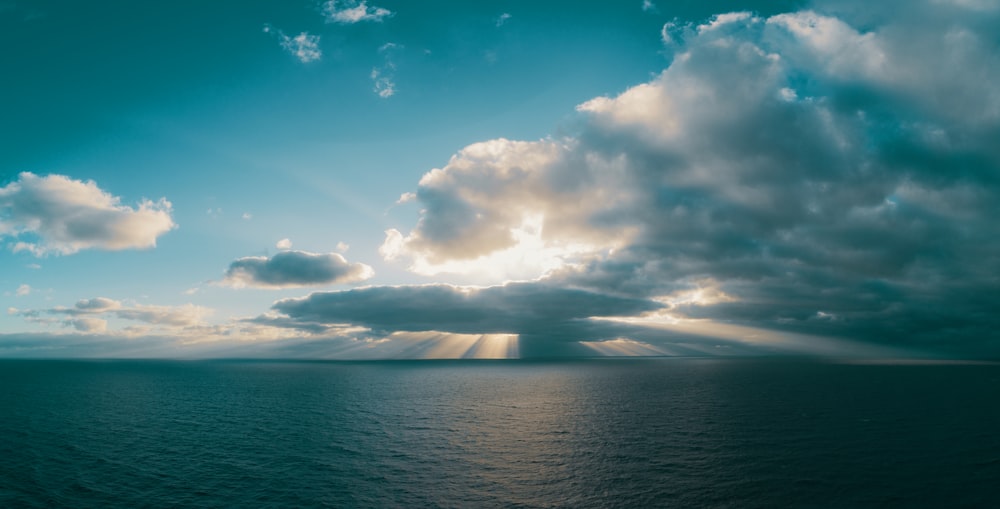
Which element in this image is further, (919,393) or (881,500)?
(919,393)

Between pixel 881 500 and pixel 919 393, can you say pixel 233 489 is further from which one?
pixel 919 393

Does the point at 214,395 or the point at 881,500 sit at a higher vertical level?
the point at 881,500

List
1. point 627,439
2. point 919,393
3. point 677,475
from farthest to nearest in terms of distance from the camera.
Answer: point 919,393, point 627,439, point 677,475

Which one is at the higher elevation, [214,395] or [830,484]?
[830,484]

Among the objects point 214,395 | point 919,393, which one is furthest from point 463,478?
point 919,393

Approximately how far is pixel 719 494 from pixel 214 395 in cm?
19194

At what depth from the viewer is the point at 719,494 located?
58.1 m

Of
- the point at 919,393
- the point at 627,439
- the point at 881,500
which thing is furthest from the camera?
the point at 919,393

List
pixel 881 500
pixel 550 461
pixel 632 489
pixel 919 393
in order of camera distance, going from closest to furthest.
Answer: pixel 881 500
pixel 632 489
pixel 550 461
pixel 919 393

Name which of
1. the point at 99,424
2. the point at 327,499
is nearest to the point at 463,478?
the point at 327,499

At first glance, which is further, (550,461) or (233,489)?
(550,461)

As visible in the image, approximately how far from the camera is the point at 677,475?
66.1 meters

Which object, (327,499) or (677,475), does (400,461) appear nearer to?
(327,499)

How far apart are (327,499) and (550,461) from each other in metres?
36.6
